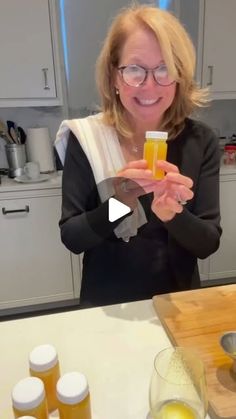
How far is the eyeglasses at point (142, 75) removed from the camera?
87 cm

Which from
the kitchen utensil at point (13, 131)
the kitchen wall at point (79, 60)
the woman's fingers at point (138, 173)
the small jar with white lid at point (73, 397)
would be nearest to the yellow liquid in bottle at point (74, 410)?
the small jar with white lid at point (73, 397)

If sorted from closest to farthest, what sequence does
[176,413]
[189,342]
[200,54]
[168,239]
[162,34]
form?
[176,413] < [189,342] < [162,34] < [168,239] < [200,54]

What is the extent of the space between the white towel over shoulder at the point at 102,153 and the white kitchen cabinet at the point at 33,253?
0.85m

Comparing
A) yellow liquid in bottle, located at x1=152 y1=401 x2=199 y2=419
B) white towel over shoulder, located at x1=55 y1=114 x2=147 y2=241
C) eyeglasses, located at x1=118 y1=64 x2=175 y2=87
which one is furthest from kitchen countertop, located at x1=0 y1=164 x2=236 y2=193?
yellow liquid in bottle, located at x1=152 y1=401 x2=199 y2=419

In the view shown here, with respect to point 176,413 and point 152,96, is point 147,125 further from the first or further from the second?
point 176,413

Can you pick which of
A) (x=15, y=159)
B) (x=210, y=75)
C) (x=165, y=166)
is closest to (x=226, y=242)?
(x=210, y=75)

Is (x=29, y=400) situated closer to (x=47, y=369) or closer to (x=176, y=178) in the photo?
(x=47, y=369)

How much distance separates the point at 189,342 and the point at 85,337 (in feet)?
0.71

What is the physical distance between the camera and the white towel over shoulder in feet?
3.27

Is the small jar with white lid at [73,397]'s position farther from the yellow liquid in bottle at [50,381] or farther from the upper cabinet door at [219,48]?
the upper cabinet door at [219,48]

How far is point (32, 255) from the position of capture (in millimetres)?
1975

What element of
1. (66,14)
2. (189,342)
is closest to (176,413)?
(189,342)

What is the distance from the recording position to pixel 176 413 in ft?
1.72

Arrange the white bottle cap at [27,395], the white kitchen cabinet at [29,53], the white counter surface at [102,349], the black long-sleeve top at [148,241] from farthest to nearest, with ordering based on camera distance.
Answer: the white kitchen cabinet at [29,53] → the black long-sleeve top at [148,241] → the white counter surface at [102,349] → the white bottle cap at [27,395]
